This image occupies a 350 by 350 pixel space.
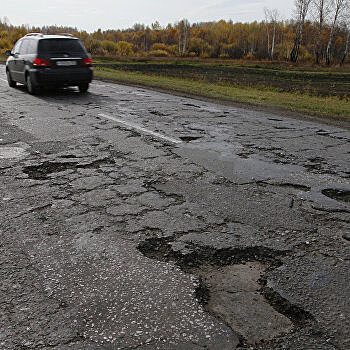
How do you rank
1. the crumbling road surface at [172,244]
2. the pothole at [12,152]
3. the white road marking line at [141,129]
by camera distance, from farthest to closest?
1. the white road marking line at [141,129]
2. the pothole at [12,152]
3. the crumbling road surface at [172,244]

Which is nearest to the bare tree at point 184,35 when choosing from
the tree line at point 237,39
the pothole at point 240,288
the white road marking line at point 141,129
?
the tree line at point 237,39

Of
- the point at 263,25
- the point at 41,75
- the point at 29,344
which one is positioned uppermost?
the point at 263,25

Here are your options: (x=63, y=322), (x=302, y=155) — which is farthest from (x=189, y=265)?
(x=302, y=155)

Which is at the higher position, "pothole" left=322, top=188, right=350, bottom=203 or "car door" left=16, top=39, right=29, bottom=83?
"car door" left=16, top=39, right=29, bottom=83

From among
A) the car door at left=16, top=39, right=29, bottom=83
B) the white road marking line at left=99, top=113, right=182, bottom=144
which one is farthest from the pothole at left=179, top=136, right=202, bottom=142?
the car door at left=16, top=39, right=29, bottom=83

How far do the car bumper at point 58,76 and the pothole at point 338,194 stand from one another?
8.86 meters

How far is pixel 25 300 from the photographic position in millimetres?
2141

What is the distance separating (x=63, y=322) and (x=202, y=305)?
77cm

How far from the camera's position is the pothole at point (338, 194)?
3756mm

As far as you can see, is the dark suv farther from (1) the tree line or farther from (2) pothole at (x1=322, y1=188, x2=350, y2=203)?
(1) the tree line

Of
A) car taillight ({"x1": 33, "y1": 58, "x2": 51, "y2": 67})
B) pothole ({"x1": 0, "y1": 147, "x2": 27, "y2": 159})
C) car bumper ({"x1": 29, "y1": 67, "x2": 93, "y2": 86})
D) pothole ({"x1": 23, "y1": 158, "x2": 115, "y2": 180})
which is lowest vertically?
pothole ({"x1": 23, "y1": 158, "x2": 115, "y2": 180})

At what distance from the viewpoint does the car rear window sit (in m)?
10.6

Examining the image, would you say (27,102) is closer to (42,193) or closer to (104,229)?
(42,193)

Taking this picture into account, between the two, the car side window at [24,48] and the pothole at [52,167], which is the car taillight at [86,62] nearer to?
the car side window at [24,48]
